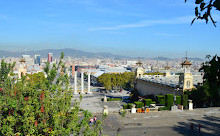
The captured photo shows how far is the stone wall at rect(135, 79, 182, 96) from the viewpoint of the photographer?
35931mm

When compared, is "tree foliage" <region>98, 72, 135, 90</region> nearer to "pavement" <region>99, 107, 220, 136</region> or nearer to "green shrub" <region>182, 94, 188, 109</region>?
"green shrub" <region>182, 94, 188, 109</region>

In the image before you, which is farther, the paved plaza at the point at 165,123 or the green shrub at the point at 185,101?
the green shrub at the point at 185,101

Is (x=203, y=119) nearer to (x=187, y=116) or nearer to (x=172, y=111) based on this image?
(x=187, y=116)

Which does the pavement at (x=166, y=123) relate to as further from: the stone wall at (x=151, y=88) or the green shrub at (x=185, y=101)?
the stone wall at (x=151, y=88)

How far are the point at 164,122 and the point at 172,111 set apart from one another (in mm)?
5849

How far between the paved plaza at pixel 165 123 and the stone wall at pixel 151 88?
24.3 ft

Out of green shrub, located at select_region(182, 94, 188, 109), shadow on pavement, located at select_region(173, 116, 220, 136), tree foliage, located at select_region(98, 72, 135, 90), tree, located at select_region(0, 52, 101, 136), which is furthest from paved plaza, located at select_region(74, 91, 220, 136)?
tree foliage, located at select_region(98, 72, 135, 90)

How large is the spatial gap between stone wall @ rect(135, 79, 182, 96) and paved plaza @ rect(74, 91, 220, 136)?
741 centimetres

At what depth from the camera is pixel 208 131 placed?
63.3 feet

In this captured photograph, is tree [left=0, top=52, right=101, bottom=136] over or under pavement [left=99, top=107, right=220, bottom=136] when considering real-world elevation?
over

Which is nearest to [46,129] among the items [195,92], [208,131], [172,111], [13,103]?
[13,103]

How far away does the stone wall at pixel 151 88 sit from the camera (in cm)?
3593

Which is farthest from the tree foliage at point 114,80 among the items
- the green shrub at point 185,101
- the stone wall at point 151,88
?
the green shrub at point 185,101

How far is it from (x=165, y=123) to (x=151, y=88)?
21101 mm
